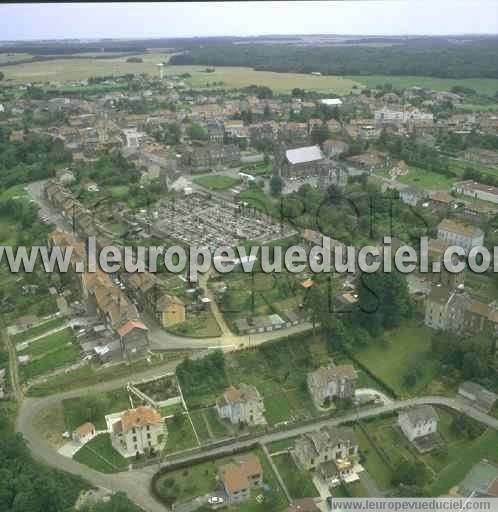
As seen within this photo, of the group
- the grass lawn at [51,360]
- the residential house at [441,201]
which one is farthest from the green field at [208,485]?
the residential house at [441,201]

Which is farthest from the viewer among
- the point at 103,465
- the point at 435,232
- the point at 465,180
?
the point at 465,180

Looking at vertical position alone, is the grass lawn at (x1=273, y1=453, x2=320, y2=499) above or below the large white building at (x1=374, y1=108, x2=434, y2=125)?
below

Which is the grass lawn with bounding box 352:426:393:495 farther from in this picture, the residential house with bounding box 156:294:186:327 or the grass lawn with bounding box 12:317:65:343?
the grass lawn with bounding box 12:317:65:343

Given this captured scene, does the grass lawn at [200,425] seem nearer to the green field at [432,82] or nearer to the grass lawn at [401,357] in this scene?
the grass lawn at [401,357]

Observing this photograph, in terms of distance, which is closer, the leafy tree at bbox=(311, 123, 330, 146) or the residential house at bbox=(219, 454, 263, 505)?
the residential house at bbox=(219, 454, 263, 505)

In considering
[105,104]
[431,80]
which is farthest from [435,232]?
[431,80]

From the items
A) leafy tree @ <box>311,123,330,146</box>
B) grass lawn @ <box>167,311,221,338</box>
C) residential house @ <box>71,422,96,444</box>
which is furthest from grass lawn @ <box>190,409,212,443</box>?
leafy tree @ <box>311,123,330,146</box>

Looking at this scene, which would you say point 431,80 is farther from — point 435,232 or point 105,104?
point 435,232
